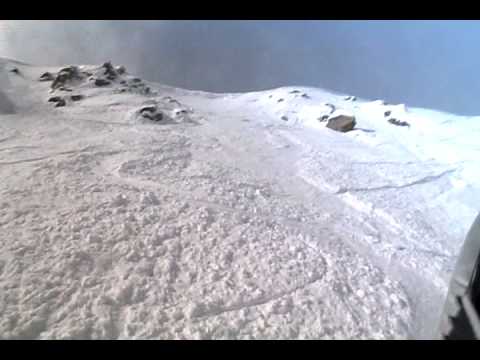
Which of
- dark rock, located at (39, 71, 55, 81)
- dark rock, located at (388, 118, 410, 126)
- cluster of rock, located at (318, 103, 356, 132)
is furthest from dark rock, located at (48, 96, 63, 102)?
dark rock, located at (388, 118, 410, 126)

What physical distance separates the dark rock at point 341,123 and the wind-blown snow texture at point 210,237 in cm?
284

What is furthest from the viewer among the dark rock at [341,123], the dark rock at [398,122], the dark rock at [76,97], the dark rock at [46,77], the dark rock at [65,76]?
the dark rock at [398,122]

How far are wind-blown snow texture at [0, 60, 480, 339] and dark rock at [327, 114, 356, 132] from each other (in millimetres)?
2845

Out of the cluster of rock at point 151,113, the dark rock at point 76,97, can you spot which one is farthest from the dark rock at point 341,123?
the dark rock at point 76,97

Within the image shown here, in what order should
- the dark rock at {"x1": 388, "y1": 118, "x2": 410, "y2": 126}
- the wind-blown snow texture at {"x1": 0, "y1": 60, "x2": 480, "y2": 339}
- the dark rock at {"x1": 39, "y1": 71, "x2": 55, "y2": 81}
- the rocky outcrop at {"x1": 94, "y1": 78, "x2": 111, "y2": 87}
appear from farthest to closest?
1. the dark rock at {"x1": 388, "y1": 118, "x2": 410, "y2": 126}
2. the dark rock at {"x1": 39, "y1": 71, "x2": 55, "y2": 81}
3. the rocky outcrop at {"x1": 94, "y1": 78, "x2": 111, "y2": 87}
4. the wind-blown snow texture at {"x1": 0, "y1": 60, "x2": 480, "y2": 339}

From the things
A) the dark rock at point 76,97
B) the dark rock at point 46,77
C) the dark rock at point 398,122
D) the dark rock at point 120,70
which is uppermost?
the dark rock at point 120,70

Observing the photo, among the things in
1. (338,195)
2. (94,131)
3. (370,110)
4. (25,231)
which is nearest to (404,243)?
(338,195)

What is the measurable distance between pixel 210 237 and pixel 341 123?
6689 millimetres

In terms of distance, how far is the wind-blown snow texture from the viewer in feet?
5.20

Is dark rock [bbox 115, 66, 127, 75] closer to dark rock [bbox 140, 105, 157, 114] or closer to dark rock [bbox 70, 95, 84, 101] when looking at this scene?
dark rock [bbox 70, 95, 84, 101]

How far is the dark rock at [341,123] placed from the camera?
8016mm

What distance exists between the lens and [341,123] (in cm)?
809

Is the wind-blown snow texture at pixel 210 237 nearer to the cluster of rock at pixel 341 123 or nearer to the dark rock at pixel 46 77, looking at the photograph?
the cluster of rock at pixel 341 123

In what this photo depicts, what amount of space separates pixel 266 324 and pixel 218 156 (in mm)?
2983
